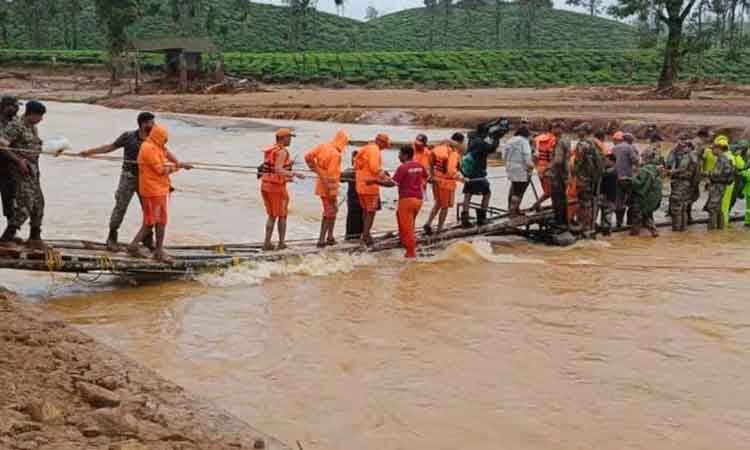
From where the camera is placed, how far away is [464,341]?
8359mm

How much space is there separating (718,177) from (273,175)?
8.02 meters

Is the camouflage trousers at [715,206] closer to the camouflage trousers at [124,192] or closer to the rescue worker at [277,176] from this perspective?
the rescue worker at [277,176]

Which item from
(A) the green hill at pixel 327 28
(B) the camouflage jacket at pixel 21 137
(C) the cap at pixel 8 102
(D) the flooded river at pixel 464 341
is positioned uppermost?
(A) the green hill at pixel 327 28

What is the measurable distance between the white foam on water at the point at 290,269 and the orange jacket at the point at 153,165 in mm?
1402

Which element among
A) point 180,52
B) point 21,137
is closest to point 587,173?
point 21,137

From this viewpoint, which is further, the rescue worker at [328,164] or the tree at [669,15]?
the tree at [669,15]

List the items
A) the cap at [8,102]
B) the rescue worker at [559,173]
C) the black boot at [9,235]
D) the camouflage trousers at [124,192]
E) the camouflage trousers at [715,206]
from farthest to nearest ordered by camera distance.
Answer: the camouflage trousers at [715,206] → the rescue worker at [559,173] → the camouflage trousers at [124,192] → the black boot at [9,235] → the cap at [8,102]

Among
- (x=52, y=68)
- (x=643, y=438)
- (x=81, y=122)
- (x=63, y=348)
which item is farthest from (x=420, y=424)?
(x=52, y=68)

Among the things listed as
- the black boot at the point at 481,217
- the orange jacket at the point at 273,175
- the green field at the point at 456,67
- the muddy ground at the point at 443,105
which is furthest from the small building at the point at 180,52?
the orange jacket at the point at 273,175

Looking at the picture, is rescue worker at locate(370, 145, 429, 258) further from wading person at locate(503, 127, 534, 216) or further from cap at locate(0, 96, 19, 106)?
cap at locate(0, 96, 19, 106)

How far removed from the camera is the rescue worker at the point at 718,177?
47.3 ft

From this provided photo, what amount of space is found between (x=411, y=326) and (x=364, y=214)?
291 centimetres

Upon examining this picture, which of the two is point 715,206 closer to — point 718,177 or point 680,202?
point 718,177

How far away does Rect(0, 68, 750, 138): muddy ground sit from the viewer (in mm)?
27438
